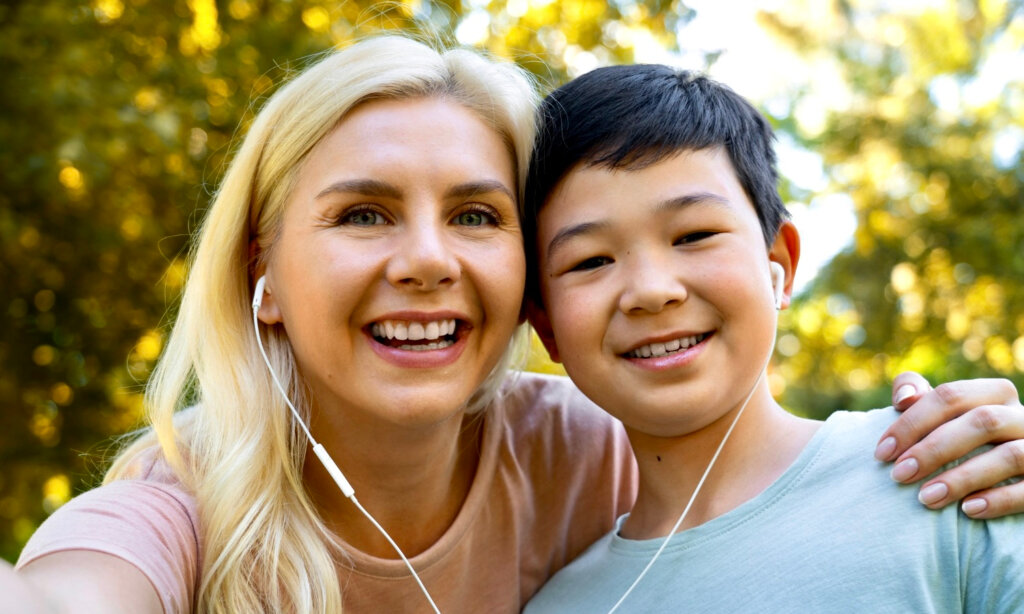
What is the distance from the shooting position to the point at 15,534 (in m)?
6.53

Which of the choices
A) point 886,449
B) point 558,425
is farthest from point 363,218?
point 886,449

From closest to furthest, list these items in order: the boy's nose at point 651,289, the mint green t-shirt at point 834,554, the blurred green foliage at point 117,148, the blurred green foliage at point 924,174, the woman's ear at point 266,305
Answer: the mint green t-shirt at point 834,554, the boy's nose at point 651,289, the woman's ear at point 266,305, the blurred green foliage at point 117,148, the blurred green foliage at point 924,174

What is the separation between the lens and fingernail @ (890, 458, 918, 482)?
6.63 feet

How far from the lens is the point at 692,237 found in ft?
7.63

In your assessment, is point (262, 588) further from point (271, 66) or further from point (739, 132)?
point (271, 66)

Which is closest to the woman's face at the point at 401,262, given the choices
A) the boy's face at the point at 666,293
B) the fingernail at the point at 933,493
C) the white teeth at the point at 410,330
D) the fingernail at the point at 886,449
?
the white teeth at the point at 410,330

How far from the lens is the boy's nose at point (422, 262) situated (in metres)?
2.33

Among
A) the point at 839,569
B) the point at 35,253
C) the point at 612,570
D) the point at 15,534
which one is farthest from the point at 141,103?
the point at 839,569

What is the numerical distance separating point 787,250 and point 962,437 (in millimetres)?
727

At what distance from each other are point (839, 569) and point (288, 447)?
1.49m

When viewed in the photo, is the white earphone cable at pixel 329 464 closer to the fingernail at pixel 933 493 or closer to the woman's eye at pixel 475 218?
the woman's eye at pixel 475 218

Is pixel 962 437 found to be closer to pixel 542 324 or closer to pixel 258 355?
pixel 542 324

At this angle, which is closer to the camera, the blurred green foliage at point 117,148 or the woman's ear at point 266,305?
the woman's ear at point 266,305

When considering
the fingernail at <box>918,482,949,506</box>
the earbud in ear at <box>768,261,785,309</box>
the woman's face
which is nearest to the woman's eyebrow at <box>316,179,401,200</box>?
the woman's face
